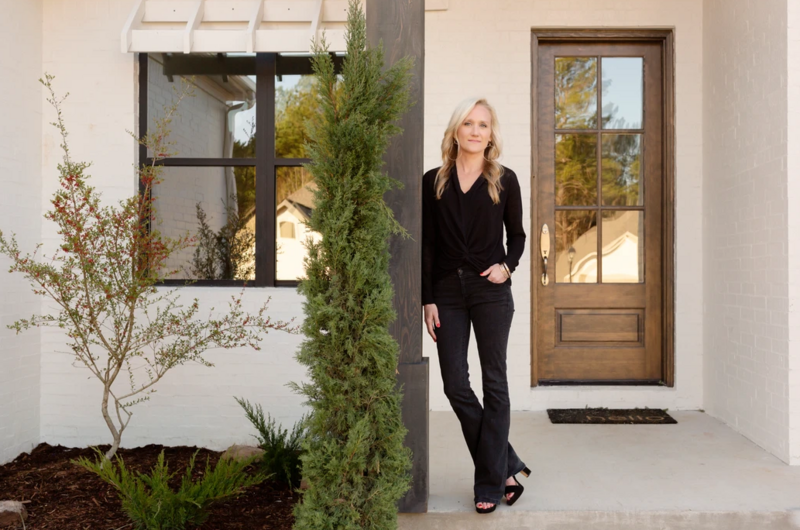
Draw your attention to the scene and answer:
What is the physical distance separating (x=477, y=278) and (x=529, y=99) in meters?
2.47

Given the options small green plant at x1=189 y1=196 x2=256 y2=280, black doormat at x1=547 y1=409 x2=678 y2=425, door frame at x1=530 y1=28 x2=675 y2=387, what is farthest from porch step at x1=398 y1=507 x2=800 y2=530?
small green plant at x1=189 y1=196 x2=256 y2=280

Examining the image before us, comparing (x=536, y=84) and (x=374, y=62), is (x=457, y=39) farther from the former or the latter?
(x=374, y=62)

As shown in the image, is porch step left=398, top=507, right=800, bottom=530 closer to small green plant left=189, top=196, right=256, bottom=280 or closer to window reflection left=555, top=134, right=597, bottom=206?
small green plant left=189, top=196, right=256, bottom=280

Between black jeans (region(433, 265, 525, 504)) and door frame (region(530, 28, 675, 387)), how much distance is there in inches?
81.5

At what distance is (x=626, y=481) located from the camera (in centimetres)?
344

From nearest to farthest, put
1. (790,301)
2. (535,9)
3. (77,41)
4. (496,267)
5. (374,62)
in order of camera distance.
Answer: (374,62), (496,267), (790,301), (77,41), (535,9)

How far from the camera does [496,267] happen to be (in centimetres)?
296

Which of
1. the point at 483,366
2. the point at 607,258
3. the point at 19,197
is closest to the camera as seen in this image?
the point at 483,366

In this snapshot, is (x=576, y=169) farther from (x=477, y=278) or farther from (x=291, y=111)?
(x=477, y=278)

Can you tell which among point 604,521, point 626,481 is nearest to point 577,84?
point 626,481

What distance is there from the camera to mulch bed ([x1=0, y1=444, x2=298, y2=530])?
320 cm

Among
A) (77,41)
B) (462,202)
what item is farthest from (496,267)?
(77,41)

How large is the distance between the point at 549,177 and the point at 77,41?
3.55 meters

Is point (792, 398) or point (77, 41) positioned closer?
point (792, 398)
